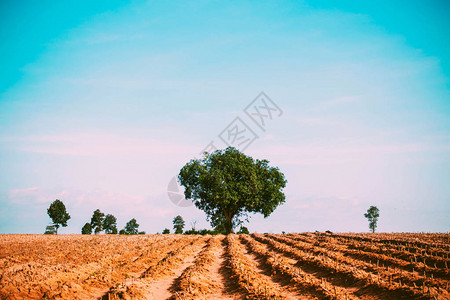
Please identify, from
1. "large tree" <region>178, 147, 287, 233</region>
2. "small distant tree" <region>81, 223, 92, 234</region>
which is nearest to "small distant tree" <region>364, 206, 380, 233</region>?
"large tree" <region>178, 147, 287, 233</region>

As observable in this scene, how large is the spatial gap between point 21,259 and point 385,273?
65.6 feet

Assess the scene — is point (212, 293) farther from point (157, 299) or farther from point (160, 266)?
point (160, 266)

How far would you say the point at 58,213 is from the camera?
82312 mm

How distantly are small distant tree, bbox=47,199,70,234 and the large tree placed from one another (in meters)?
55.9

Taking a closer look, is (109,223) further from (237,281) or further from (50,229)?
(237,281)

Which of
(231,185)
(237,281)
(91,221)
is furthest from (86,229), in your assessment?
(237,281)

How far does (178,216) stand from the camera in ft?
298

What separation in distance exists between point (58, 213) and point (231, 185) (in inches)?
2507

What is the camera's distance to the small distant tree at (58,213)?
82.2 meters

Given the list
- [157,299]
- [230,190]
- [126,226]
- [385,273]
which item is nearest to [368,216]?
[230,190]

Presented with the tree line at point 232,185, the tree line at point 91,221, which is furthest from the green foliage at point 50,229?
the tree line at point 232,185

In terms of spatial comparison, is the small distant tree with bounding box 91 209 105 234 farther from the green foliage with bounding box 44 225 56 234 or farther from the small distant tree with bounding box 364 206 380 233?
the small distant tree with bounding box 364 206 380 233

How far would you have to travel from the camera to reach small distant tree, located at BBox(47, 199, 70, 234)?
82.2 metres

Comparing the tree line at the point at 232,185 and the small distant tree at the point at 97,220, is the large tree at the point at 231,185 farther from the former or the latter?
→ the small distant tree at the point at 97,220
